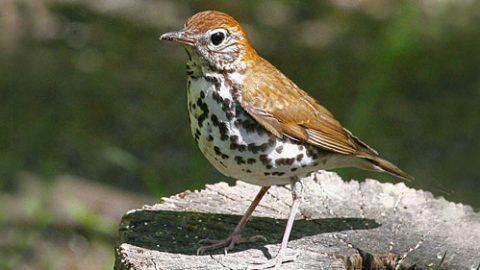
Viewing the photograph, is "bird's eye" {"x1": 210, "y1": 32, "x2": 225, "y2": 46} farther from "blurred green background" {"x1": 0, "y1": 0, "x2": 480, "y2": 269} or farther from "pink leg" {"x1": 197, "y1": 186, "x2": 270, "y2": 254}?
"blurred green background" {"x1": 0, "y1": 0, "x2": 480, "y2": 269}

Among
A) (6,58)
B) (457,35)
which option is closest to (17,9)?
(6,58)

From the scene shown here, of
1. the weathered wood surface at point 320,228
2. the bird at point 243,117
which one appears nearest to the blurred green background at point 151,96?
the weathered wood surface at point 320,228

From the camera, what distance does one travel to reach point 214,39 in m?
4.68

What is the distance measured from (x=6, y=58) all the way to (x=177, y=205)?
469 centimetres

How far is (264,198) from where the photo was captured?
5.48 meters

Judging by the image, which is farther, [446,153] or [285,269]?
[446,153]

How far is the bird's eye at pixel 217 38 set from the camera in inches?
184

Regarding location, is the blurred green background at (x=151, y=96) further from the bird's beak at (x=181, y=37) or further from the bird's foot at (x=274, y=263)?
the bird's beak at (x=181, y=37)

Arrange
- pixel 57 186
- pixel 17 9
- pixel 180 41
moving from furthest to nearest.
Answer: pixel 17 9
pixel 57 186
pixel 180 41

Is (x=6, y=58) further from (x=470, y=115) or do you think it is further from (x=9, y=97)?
(x=470, y=115)

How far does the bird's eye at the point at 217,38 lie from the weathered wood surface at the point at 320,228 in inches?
35.5

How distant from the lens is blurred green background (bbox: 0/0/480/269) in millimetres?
7609

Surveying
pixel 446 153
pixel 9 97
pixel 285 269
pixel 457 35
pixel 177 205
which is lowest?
pixel 285 269

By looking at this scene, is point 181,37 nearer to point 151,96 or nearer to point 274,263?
point 274,263
